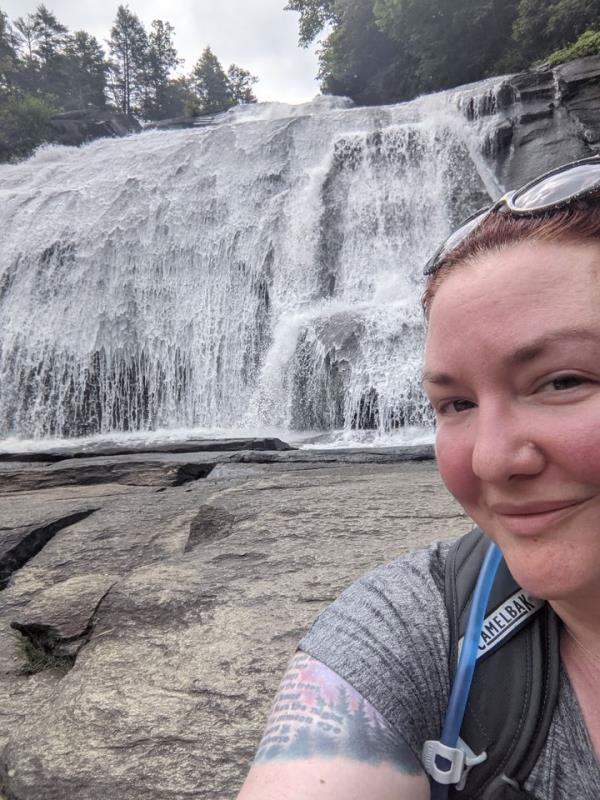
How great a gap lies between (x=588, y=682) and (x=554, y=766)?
0.47 ft

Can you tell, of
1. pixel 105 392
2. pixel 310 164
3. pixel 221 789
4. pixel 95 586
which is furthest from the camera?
pixel 310 164

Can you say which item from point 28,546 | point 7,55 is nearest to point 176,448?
point 28,546

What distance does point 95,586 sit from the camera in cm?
283

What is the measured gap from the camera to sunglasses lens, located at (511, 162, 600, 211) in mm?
937

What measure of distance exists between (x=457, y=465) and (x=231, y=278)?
12.9 meters

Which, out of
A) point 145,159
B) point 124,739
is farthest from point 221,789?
point 145,159

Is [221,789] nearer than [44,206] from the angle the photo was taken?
Yes

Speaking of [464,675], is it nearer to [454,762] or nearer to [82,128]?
[454,762]

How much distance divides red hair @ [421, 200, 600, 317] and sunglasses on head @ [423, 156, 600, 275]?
1 cm

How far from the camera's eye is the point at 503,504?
36.5 inches

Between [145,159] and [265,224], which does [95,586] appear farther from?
[145,159]

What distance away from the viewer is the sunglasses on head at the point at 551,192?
0.93 metres

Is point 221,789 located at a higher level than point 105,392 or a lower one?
lower

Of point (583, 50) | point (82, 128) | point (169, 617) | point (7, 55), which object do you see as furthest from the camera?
point (7, 55)
